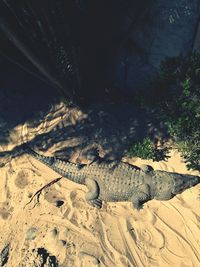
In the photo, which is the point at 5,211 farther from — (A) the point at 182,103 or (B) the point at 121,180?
(A) the point at 182,103

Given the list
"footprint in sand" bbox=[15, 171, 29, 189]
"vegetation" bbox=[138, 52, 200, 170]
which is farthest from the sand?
"vegetation" bbox=[138, 52, 200, 170]

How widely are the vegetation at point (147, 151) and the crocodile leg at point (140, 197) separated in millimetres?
674

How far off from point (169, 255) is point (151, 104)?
10.3ft

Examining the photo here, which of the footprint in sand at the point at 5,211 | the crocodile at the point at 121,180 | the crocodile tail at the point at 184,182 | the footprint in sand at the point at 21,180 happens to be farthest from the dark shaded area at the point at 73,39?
the footprint in sand at the point at 5,211

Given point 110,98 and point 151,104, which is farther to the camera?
point 110,98

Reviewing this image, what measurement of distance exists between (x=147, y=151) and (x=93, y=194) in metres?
1.49

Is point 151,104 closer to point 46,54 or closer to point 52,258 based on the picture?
point 46,54

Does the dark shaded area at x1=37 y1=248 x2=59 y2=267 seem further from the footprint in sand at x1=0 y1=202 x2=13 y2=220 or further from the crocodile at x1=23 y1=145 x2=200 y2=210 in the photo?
the crocodile at x1=23 y1=145 x2=200 y2=210

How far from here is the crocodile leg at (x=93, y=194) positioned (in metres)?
7.70

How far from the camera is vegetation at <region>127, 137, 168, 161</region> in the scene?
7.78 metres

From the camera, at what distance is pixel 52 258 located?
716 centimetres

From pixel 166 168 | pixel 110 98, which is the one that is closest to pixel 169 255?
pixel 166 168

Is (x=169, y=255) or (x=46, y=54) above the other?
(x=46, y=54)

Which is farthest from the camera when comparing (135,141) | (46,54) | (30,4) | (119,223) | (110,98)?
(110,98)
